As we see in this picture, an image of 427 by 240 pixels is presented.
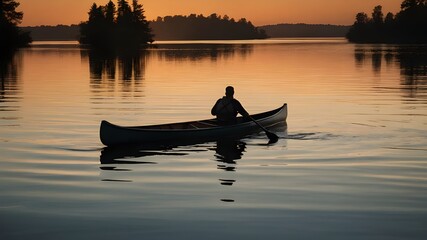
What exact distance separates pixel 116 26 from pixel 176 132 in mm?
164684

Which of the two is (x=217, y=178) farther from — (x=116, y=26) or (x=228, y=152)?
(x=116, y=26)

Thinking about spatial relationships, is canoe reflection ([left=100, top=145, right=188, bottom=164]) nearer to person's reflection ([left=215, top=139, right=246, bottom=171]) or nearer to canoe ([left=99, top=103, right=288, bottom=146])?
canoe ([left=99, top=103, right=288, bottom=146])

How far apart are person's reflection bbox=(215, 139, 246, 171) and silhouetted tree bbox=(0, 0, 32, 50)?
102 meters

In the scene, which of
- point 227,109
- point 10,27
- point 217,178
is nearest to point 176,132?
point 227,109

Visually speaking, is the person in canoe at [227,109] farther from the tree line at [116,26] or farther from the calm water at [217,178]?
the tree line at [116,26]

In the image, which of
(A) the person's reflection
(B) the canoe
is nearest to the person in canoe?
(B) the canoe

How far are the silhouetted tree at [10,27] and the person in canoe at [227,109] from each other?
331 ft

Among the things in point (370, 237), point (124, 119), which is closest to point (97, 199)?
point (370, 237)

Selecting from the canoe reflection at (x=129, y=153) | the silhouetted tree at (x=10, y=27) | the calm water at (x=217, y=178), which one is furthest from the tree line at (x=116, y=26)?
the canoe reflection at (x=129, y=153)

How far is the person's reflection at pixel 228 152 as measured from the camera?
58.7 feet

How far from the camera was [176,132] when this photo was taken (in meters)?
21.5

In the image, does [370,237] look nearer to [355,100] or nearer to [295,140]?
[295,140]

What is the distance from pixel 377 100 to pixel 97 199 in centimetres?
2662

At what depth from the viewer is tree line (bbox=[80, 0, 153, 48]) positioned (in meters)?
181
